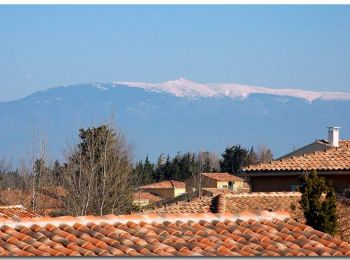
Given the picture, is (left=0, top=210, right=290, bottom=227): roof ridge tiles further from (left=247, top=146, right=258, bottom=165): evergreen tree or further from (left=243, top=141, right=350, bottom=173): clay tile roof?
(left=247, top=146, right=258, bottom=165): evergreen tree

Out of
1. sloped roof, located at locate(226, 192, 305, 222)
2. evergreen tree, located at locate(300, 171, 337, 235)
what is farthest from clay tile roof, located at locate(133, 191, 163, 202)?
evergreen tree, located at locate(300, 171, 337, 235)

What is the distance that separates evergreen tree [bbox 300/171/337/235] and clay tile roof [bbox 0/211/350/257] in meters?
7.81

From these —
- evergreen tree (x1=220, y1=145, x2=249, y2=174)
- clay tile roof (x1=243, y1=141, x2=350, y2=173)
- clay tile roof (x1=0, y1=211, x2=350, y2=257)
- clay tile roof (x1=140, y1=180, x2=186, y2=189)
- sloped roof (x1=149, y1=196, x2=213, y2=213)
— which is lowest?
clay tile roof (x1=0, y1=211, x2=350, y2=257)

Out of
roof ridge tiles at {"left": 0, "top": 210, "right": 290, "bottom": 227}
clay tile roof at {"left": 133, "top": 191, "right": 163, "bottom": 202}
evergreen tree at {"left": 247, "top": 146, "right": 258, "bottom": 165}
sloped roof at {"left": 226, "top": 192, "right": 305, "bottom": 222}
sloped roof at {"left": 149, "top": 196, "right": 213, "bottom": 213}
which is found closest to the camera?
roof ridge tiles at {"left": 0, "top": 210, "right": 290, "bottom": 227}

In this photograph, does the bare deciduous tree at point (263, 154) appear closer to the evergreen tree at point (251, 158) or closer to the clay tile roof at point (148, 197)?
the evergreen tree at point (251, 158)

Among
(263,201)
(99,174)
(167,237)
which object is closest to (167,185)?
(99,174)

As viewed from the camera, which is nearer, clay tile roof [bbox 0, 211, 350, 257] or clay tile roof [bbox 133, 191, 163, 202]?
clay tile roof [bbox 0, 211, 350, 257]

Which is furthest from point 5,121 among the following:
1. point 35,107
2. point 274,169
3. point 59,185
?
point 274,169

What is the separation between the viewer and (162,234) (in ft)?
33.8

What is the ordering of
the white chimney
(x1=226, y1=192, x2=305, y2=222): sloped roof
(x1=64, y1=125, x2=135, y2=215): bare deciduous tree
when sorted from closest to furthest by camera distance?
(x1=226, y1=192, x2=305, y2=222): sloped roof → the white chimney → (x1=64, y1=125, x2=135, y2=215): bare deciduous tree

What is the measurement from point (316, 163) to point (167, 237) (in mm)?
18869

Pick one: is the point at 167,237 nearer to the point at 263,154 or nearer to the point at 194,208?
the point at 194,208

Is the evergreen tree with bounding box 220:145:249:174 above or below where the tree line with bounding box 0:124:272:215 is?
above

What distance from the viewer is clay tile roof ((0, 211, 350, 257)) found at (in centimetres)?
966
